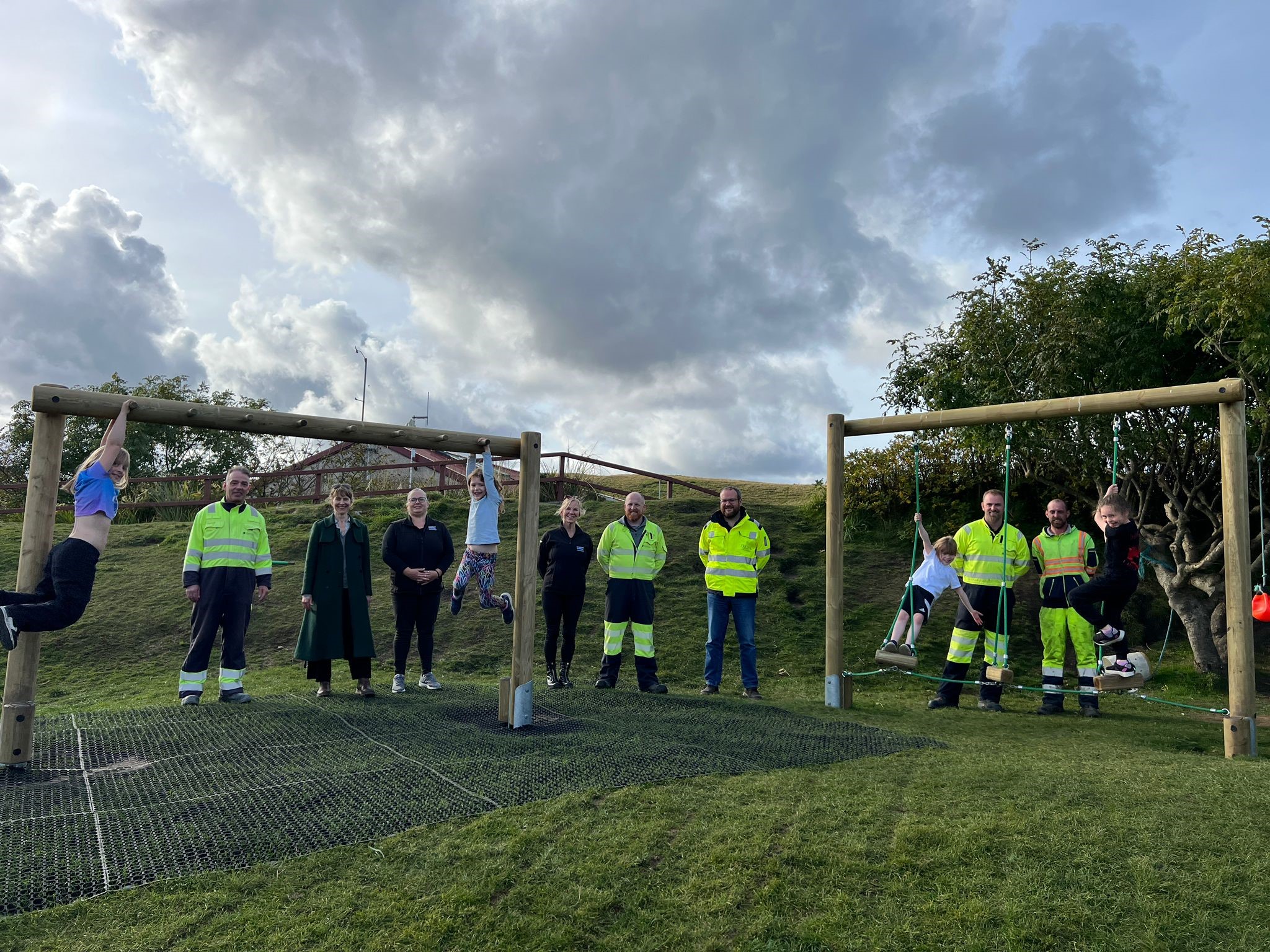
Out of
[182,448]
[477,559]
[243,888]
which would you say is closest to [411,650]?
[477,559]

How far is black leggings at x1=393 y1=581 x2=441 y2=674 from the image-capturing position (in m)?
7.69

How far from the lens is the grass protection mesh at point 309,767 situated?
11.9 ft

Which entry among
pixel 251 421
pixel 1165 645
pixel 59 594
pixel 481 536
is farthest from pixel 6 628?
pixel 1165 645

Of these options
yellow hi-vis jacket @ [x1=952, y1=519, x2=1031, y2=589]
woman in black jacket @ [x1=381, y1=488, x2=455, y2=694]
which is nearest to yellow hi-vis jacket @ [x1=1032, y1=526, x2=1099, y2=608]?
yellow hi-vis jacket @ [x1=952, y1=519, x2=1031, y2=589]

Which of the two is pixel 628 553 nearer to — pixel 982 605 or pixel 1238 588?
pixel 982 605

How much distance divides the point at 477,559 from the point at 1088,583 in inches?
190

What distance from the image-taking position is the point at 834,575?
7891mm

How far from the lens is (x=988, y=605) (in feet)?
27.0

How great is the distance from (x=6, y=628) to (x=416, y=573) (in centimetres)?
303

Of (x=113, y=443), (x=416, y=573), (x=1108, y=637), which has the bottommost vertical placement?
(x=1108, y=637)

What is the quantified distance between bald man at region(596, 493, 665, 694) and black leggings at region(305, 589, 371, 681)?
205cm

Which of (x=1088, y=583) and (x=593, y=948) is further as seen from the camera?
(x=1088, y=583)

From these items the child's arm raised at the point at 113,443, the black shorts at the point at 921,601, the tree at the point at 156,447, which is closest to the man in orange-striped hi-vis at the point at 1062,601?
the black shorts at the point at 921,601

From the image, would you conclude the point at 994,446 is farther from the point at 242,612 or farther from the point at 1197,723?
the point at 242,612
